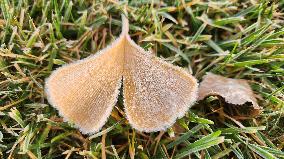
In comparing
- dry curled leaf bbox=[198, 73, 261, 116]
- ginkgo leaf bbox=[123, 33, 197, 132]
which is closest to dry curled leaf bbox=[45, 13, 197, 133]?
ginkgo leaf bbox=[123, 33, 197, 132]

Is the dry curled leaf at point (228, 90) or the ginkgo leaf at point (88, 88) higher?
the ginkgo leaf at point (88, 88)

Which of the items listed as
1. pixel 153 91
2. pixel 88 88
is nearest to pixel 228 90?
pixel 153 91

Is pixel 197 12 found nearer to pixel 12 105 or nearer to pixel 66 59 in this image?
pixel 66 59

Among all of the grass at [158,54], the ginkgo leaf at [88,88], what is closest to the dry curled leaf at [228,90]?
the grass at [158,54]

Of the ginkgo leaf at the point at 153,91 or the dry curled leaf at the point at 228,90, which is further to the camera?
the dry curled leaf at the point at 228,90

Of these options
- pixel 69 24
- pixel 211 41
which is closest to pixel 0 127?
pixel 69 24

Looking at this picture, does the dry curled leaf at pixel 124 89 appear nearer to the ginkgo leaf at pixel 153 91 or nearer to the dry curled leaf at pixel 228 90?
the ginkgo leaf at pixel 153 91

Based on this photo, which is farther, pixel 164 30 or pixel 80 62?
pixel 164 30
